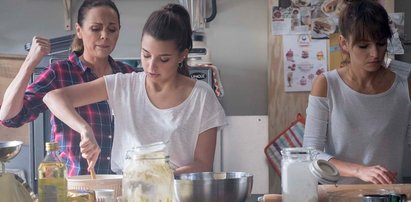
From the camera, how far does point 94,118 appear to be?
6.17 feet

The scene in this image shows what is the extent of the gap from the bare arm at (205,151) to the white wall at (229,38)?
1.90 metres

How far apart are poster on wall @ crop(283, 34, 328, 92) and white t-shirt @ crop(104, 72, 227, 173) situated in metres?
1.88

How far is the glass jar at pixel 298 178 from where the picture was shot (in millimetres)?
1228

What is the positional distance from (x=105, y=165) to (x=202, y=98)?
1.33ft

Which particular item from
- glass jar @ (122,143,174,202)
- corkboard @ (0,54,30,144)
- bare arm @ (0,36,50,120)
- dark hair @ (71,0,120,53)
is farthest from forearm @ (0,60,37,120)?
corkboard @ (0,54,30,144)

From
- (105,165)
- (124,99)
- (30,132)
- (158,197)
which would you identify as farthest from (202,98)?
(30,132)

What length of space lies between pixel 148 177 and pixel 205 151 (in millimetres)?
448

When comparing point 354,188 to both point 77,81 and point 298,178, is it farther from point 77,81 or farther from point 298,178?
point 77,81

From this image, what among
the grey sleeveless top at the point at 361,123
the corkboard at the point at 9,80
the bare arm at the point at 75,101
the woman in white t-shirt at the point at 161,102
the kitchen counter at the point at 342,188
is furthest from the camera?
the corkboard at the point at 9,80

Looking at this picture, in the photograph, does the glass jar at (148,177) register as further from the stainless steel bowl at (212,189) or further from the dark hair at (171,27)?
the dark hair at (171,27)

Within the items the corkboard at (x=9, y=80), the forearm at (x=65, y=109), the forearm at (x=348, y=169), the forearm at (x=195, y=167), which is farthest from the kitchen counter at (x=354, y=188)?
the corkboard at (x=9, y=80)

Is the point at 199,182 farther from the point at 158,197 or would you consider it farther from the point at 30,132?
the point at 30,132

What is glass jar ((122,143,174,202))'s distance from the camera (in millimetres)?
1141

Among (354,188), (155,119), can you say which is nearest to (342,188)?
(354,188)
